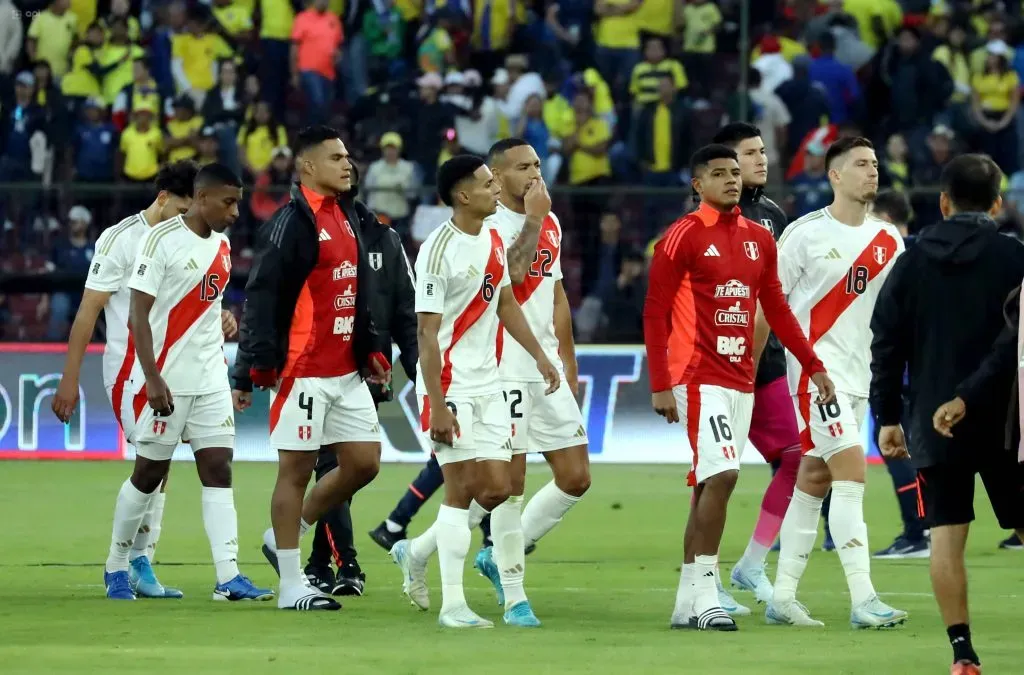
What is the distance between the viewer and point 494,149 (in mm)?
9547

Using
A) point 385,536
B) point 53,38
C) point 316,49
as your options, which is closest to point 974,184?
point 385,536

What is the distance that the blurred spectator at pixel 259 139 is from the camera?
2056cm

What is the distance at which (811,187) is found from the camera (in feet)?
62.3

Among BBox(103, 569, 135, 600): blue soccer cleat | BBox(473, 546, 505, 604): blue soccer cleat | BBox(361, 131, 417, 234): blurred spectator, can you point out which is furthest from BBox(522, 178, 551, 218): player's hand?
BBox(361, 131, 417, 234): blurred spectator

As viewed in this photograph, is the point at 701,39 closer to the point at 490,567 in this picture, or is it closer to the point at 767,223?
the point at 767,223

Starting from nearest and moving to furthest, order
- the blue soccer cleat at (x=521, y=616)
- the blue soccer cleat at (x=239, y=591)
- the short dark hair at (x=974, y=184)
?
the short dark hair at (x=974, y=184) < the blue soccer cleat at (x=521, y=616) < the blue soccer cleat at (x=239, y=591)

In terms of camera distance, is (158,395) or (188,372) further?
(188,372)

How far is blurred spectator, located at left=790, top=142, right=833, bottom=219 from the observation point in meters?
18.8

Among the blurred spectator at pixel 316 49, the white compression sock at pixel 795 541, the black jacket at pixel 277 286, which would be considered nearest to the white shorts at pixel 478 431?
the black jacket at pixel 277 286

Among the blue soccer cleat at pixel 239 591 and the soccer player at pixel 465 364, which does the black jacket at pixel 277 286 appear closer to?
the soccer player at pixel 465 364

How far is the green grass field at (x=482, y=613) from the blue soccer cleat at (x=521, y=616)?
76 mm

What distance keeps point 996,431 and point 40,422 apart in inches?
483

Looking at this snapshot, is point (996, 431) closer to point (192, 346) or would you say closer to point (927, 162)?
point (192, 346)

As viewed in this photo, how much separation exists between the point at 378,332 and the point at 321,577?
1.37 m
